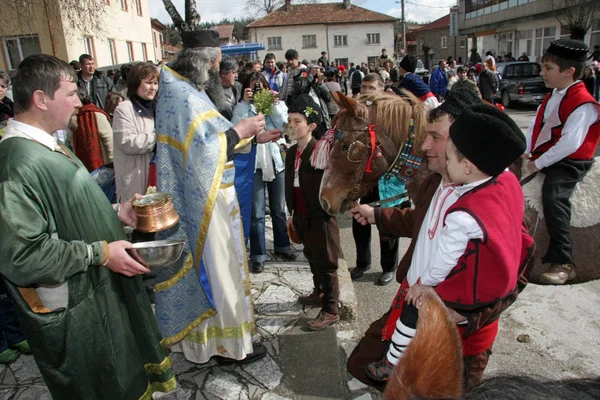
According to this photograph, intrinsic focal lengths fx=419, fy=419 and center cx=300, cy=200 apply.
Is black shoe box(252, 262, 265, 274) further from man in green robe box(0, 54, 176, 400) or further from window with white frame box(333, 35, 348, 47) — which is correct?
window with white frame box(333, 35, 348, 47)

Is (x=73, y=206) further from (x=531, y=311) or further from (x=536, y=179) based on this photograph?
(x=531, y=311)

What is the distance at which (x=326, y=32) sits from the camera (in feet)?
163

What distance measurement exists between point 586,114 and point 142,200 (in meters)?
2.88

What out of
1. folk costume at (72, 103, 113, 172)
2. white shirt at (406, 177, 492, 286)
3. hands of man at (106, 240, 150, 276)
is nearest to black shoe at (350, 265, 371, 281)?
white shirt at (406, 177, 492, 286)

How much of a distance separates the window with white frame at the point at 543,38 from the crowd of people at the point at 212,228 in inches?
1206

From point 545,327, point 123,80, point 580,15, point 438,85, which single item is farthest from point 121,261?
point 580,15

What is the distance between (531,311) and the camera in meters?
3.67

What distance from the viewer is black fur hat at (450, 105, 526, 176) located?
5.02 feet

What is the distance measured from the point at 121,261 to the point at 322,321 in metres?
1.91

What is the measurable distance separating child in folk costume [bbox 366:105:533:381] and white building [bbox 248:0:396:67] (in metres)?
50.2

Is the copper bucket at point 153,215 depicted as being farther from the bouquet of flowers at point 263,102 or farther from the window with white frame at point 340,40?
the window with white frame at point 340,40

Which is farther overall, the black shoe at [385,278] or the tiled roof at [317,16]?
the tiled roof at [317,16]

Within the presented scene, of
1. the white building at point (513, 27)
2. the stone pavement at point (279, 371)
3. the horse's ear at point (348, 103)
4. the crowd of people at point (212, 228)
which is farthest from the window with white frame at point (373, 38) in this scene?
the horse's ear at point (348, 103)

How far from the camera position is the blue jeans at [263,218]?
455 centimetres
